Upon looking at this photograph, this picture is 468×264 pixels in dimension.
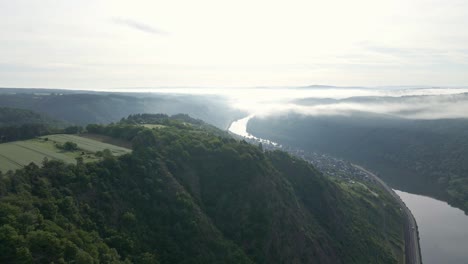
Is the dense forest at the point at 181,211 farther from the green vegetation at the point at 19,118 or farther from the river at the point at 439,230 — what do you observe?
the green vegetation at the point at 19,118

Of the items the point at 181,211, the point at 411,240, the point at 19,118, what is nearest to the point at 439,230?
the point at 411,240

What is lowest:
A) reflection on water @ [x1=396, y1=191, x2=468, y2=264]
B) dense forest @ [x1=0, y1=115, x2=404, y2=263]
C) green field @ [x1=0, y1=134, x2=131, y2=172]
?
reflection on water @ [x1=396, y1=191, x2=468, y2=264]

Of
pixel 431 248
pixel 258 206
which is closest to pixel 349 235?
pixel 258 206

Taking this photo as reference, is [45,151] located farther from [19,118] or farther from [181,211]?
[19,118]

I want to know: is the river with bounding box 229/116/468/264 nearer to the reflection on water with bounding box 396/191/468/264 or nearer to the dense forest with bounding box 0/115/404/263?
the reflection on water with bounding box 396/191/468/264

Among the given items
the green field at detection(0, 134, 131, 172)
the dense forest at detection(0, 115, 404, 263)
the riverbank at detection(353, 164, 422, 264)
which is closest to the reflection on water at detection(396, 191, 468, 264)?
the riverbank at detection(353, 164, 422, 264)
